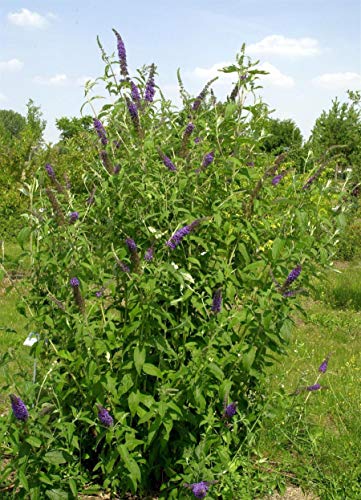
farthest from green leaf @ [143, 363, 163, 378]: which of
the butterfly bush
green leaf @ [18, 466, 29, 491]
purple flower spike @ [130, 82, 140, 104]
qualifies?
purple flower spike @ [130, 82, 140, 104]

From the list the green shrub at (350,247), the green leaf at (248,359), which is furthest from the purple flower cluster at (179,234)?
the green shrub at (350,247)

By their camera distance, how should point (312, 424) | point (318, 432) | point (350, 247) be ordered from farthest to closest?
point (350, 247) < point (312, 424) < point (318, 432)

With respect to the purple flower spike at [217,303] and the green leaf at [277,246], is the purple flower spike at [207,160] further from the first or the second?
the purple flower spike at [217,303]

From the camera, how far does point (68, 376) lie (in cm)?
327

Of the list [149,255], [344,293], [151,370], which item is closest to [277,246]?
[149,255]

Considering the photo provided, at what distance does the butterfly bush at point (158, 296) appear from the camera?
9.34ft

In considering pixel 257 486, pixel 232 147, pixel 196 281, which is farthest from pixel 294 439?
pixel 232 147

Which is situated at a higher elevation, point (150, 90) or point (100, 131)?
point (150, 90)

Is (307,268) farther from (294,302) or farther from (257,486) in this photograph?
(257,486)

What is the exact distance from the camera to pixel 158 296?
9.73 ft

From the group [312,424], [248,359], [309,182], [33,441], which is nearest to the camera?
[33,441]

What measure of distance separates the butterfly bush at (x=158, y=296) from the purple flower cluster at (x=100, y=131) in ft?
0.03

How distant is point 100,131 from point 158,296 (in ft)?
3.07

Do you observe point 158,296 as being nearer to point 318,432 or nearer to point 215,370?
point 215,370
